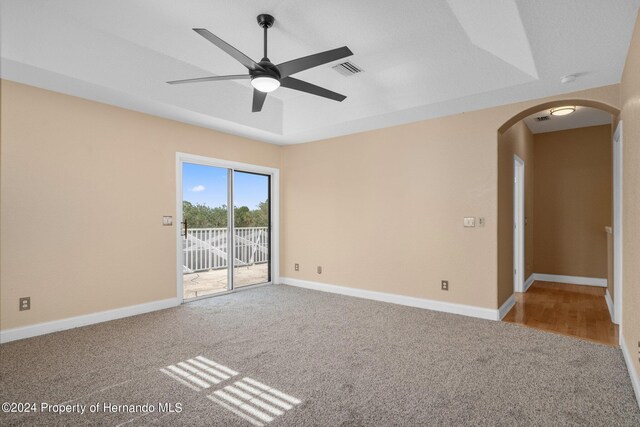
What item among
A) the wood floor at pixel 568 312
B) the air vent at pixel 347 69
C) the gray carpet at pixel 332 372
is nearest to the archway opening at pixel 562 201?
the wood floor at pixel 568 312

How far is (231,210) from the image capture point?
510cm

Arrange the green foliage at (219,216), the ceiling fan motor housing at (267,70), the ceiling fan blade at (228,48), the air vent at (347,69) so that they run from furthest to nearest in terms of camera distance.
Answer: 1. the green foliage at (219,216)
2. the air vent at (347,69)
3. the ceiling fan motor housing at (267,70)
4. the ceiling fan blade at (228,48)

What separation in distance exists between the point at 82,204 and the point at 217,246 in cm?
198

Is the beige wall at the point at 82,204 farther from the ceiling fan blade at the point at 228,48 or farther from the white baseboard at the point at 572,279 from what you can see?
the white baseboard at the point at 572,279

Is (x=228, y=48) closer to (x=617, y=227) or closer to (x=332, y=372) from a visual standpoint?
(x=332, y=372)

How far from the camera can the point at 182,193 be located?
4469 millimetres

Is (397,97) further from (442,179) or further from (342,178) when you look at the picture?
(342,178)

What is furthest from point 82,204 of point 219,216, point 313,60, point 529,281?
point 529,281

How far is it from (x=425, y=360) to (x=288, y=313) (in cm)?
183

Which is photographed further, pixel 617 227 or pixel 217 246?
pixel 217 246

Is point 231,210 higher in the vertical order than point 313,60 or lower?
lower

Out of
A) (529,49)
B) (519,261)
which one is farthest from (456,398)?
(519,261)

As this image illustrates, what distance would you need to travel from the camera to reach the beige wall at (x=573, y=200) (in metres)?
5.57

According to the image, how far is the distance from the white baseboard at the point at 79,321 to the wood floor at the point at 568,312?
13.8 ft
